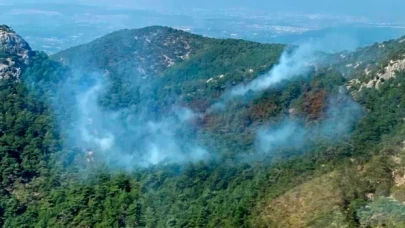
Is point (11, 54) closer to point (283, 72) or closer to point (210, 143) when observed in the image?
point (210, 143)

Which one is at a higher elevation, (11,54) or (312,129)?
(11,54)

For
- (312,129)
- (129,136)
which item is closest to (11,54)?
(129,136)

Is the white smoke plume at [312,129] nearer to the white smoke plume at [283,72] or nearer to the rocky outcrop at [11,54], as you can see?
the white smoke plume at [283,72]

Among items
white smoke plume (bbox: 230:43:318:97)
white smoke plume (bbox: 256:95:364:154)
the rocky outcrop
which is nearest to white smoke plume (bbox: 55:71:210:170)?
the rocky outcrop

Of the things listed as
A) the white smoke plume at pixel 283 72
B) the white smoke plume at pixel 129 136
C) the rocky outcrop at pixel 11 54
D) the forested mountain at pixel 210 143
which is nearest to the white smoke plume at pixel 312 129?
the forested mountain at pixel 210 143

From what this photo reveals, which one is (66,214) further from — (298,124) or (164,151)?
(298,124)

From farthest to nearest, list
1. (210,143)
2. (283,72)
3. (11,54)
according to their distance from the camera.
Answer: (283,72), (11,54), (210,143)
